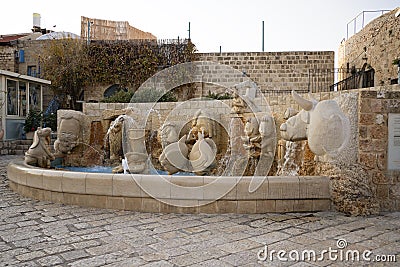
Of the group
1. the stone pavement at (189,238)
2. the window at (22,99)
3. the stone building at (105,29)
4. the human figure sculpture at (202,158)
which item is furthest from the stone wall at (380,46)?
the window at (22,99)

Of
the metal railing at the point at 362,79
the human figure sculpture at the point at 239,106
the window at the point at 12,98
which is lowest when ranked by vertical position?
the human figure sculpture at the point at 239,106

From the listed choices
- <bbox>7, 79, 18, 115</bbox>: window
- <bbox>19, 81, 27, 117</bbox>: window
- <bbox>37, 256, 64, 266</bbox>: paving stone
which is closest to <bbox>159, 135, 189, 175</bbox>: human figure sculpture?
<bbox>37, 256, 64, 266</bbox>: paving stone

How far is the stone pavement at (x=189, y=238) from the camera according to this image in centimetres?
299

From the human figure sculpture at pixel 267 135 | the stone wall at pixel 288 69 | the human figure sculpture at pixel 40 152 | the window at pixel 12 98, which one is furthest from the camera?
the stone wall at pixel 288 69

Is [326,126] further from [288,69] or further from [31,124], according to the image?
[288,69]

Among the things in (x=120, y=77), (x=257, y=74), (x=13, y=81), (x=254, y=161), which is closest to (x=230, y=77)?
(x=257, y=74)

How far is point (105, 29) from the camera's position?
21.6 meters

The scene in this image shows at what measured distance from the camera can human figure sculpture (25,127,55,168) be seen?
22.2 ft

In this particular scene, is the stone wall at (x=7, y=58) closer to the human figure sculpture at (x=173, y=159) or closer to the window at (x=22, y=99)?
the window at (x=22, y=99)

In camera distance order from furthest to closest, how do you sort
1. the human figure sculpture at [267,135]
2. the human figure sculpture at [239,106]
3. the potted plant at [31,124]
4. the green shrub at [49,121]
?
the green shrub at [49,121] → the potted plant at [31,124] → the human figure sculpture at [239,106] → the human figure sculpture at [267,135]

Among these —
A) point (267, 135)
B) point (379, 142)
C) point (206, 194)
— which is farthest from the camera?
point (267, 135)

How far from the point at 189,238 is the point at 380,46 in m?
13.6

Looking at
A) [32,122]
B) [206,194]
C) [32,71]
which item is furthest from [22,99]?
[206,194]

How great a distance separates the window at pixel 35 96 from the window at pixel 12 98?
41.1 inches
